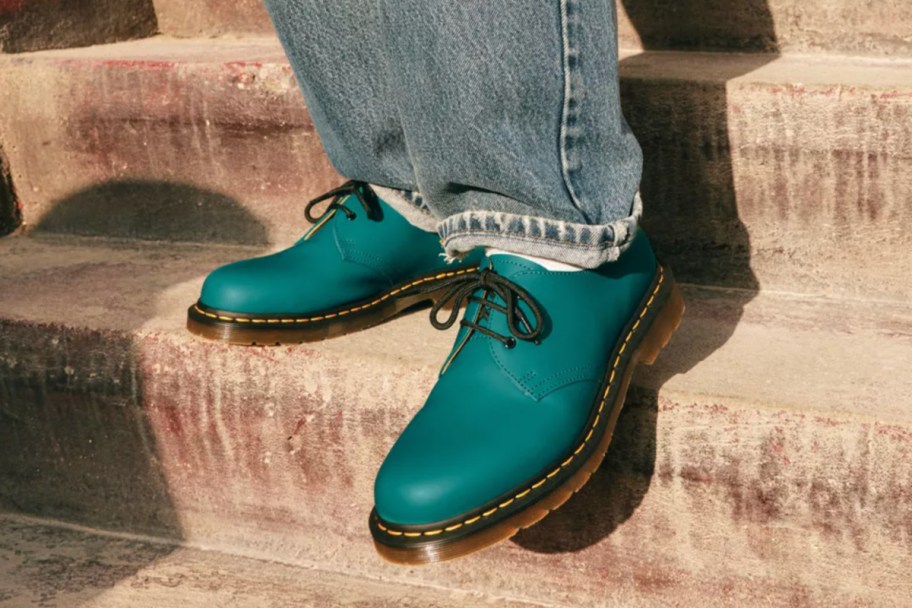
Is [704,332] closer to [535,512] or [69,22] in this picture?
[535,512]

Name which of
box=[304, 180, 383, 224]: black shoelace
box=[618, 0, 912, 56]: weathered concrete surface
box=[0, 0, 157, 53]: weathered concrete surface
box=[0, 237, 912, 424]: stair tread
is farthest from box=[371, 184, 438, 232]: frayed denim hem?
box=[0, 0, 157, 53]: weathered concrete surface

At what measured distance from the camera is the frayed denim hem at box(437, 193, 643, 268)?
1193mm

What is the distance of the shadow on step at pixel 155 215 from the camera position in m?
1.90

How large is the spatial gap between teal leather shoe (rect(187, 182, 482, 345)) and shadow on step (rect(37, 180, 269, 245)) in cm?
42

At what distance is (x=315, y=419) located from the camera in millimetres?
1448

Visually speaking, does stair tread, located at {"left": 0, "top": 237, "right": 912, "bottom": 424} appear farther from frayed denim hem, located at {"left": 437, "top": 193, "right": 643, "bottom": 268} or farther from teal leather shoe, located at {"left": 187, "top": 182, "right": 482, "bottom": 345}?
frayed denim hem, located at {"left": 437, "top": 193, "right": 643, "bottom": 268}

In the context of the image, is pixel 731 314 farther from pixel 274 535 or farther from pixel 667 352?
pixel 274 535

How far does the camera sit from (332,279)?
1.46m

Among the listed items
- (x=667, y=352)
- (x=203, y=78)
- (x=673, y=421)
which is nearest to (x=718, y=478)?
(x=673, y=421)

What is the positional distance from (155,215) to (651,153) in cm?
86

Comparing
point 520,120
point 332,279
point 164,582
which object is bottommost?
point 164,582

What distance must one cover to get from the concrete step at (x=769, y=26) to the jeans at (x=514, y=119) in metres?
0.63

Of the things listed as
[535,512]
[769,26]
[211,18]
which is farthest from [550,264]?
[211,18]

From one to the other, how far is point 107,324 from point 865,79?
3.57 ft
